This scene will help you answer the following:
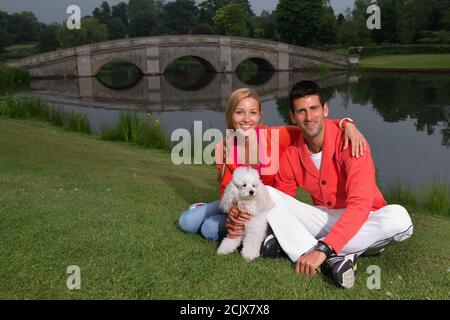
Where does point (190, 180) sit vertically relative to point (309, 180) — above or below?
below

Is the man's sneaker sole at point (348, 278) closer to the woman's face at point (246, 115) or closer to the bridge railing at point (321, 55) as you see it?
the woman's face at point (246, 115)

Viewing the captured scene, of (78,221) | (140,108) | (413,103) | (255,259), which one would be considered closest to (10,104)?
(140,108)

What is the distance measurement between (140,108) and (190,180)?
589 inches

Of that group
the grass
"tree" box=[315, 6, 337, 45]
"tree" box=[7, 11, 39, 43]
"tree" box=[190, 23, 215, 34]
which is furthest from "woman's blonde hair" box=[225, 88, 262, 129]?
"tree" box=[190, 23, 215, 34]

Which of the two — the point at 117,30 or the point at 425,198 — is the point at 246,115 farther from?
the point at 117,30

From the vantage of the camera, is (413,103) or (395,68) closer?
(413,103)

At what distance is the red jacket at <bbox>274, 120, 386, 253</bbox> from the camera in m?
2.93

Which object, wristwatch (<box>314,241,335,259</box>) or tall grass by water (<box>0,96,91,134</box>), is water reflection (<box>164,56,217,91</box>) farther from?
wristwatch (<box>314,241,335,259</box>)

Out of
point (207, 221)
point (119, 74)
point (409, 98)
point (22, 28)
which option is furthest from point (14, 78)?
point (22, 28)

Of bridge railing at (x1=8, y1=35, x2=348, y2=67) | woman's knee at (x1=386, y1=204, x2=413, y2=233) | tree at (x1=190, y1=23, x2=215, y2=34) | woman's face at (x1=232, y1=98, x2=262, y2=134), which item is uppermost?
tree at (x1=190, y1=23, x2=215, y2=34)

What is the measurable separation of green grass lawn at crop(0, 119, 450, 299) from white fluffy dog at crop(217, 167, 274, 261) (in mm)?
101

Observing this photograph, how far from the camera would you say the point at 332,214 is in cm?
329

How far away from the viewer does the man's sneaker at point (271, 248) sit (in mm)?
3266
